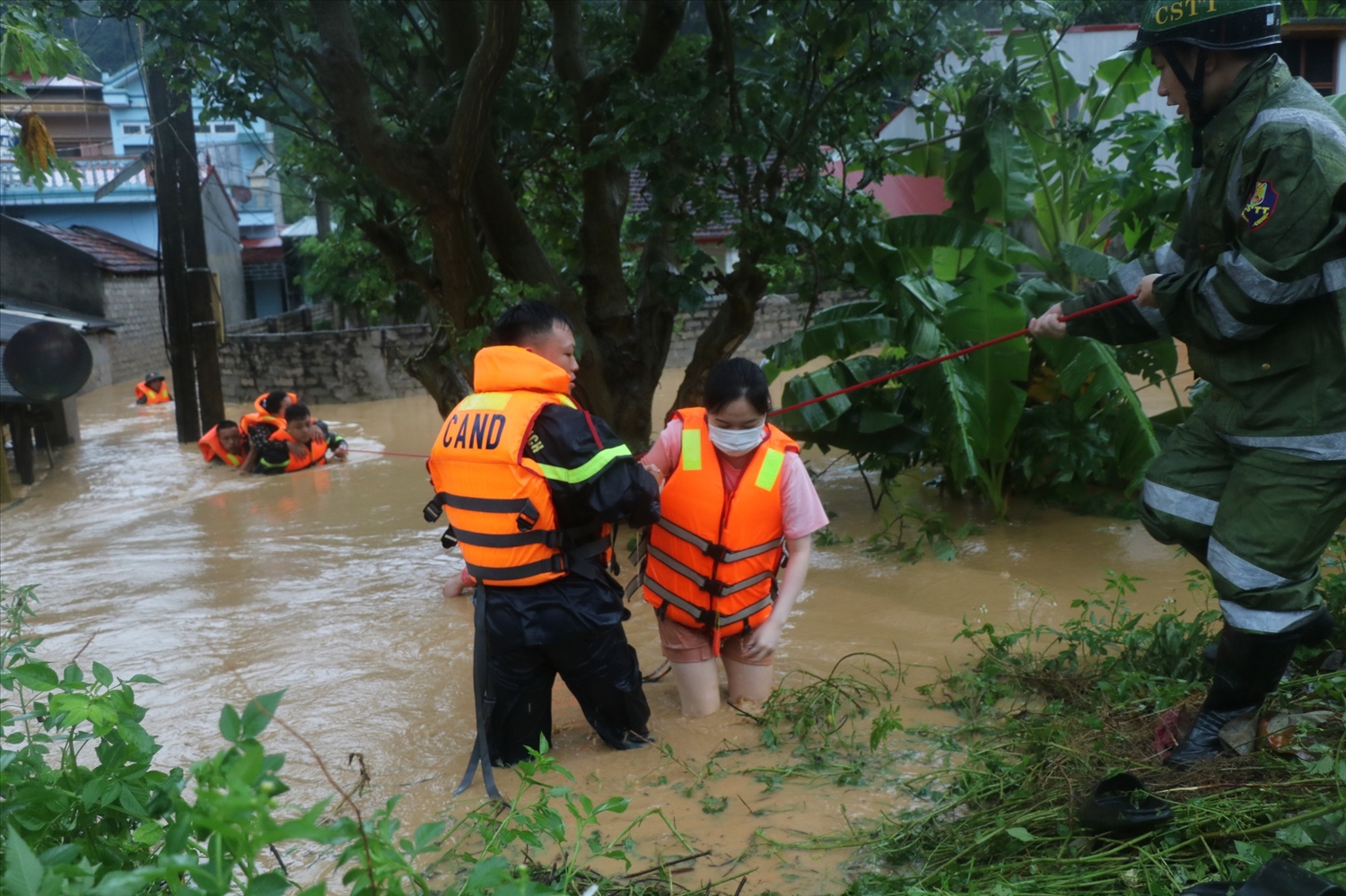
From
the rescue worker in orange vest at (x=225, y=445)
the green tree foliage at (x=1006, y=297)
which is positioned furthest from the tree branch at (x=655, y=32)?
the rescue worker in orange vest at (x=225, y=445)

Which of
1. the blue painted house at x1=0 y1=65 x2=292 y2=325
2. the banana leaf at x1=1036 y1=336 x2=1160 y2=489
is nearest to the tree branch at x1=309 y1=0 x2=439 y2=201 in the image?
the banana leaf at x1=1036 y1=336 x2=1160 y2=489

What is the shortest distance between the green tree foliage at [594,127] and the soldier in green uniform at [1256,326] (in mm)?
3604

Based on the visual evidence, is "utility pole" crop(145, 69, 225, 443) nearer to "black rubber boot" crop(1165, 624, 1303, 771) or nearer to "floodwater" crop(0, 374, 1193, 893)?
"floodwater" crop(0, 374, 1193, 893)

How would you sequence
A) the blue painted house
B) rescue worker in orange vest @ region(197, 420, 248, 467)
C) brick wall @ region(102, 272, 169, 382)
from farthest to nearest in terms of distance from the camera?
the blue painted house, brick wall @ region(102, 272, 169, 382), rescue worker in orange vest @ region(197, 420, 248, 467)

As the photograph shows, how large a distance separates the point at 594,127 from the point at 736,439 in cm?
372

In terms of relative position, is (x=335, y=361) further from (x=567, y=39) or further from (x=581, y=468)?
(x=581, y=468)

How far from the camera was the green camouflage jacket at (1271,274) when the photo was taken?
296cm

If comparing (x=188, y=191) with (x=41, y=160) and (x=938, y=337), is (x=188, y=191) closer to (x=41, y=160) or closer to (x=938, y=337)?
(x=41, y=160)

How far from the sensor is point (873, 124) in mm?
7895

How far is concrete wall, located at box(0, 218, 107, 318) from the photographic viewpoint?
21.8 meters

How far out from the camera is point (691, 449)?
4348 mm

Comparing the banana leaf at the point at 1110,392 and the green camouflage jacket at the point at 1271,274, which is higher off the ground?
the green camouflage jacket at the point at 1271,274

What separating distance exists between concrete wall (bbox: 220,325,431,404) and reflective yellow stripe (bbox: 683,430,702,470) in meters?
13.9

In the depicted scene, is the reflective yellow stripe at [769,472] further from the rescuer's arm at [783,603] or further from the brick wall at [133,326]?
the brick wall at [133,326]
